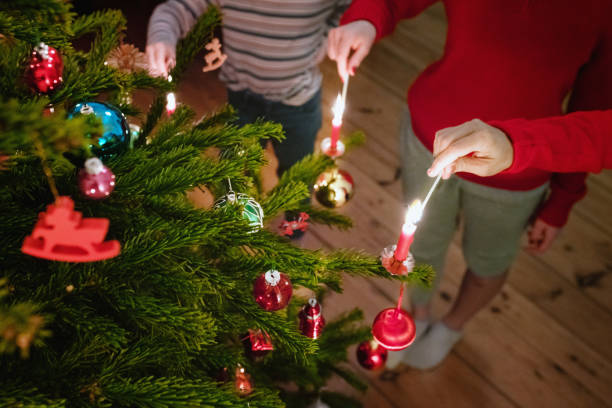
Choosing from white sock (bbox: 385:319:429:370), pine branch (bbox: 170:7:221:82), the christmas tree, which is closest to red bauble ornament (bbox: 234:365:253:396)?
the christmas tree

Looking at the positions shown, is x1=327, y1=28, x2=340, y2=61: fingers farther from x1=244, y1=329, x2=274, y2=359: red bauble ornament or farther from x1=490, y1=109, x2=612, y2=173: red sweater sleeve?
x1=244, y1=329, x2=274, y2=359: red bauble ornament

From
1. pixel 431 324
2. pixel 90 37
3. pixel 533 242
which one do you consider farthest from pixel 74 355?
pixel 90 37

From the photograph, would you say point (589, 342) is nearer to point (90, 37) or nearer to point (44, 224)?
point (44, 224)

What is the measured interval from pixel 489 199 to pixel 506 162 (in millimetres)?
411

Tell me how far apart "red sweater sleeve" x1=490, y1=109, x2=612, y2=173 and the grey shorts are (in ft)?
1.04

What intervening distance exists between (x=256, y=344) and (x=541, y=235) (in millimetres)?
799

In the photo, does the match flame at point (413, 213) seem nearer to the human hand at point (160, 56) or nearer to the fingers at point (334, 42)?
the fingers at point (334, 42)

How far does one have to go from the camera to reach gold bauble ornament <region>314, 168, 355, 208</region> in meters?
1.02

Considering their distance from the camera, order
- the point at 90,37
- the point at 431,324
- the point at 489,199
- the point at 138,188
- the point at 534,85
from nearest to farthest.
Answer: the point at 138,188 < the point at 534,85 < the point at 489,199 < the point at 431,324 < the point at 90,37

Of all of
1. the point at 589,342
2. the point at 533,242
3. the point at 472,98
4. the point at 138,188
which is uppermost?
the point at 138,188

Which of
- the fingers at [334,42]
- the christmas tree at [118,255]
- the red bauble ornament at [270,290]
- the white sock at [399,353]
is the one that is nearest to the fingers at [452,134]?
the christmas tree at [118,255]

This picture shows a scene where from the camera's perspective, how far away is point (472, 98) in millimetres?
964

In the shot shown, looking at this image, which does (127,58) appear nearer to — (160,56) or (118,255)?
(160,56)

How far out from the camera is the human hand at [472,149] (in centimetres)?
61
